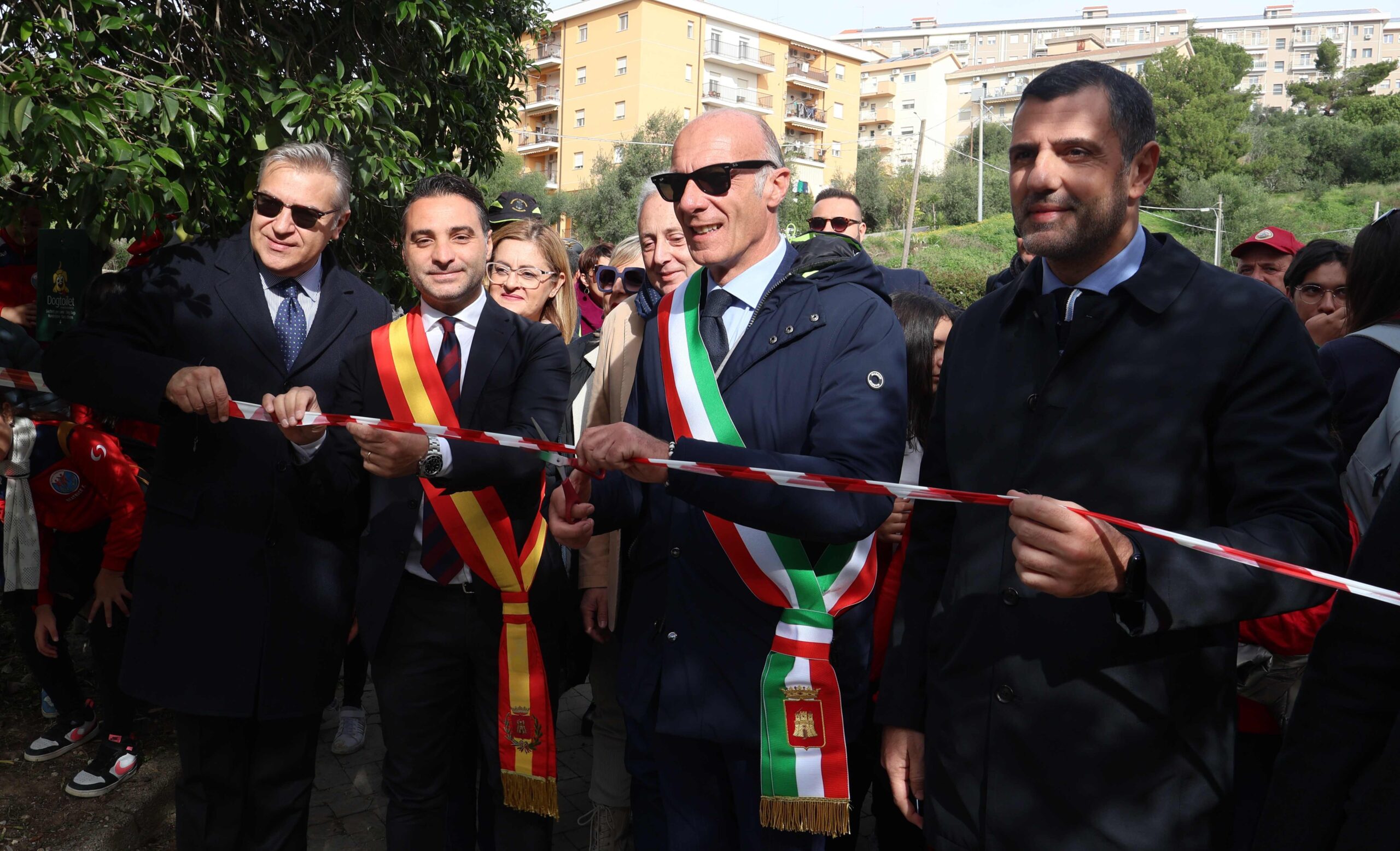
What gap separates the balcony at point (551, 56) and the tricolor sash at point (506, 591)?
64.0 meters

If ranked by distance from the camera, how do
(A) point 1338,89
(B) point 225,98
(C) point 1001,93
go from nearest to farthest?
(B) point 225,98
(A) point 1338,89
(C) point 1001,93

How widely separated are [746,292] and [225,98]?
2.67 meters

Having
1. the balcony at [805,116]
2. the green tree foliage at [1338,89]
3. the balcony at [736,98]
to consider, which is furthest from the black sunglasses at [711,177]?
the green tree foliage at [1338,89]

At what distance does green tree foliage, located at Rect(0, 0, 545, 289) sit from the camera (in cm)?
330

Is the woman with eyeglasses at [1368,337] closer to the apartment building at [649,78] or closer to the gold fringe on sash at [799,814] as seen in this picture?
the gold fringe on sash at [799,814]

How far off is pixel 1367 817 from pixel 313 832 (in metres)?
4.04

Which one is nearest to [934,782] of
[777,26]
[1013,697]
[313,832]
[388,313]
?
[1013,697]

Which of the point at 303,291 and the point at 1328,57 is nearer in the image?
the point at 303,291

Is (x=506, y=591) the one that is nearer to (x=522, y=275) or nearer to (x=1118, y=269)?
(x=522, y=275)

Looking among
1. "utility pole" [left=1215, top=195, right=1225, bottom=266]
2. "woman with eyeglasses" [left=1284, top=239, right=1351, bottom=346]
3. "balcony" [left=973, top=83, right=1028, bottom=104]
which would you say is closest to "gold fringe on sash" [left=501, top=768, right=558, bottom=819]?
"woman with eyeglasses" [left=1284, top=239, right=1351, bottom=346]

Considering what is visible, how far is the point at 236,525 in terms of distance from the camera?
10.5 ft

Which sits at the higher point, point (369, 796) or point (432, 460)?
point (432, 460)

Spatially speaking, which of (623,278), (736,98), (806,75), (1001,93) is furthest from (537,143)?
(623,278)

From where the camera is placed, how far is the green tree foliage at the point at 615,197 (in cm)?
4225
